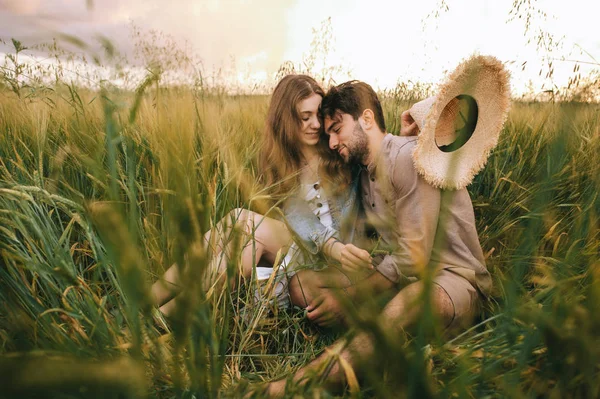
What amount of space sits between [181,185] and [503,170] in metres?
2.13

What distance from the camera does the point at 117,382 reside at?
0.30 meters

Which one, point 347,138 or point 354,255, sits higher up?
point 347,138

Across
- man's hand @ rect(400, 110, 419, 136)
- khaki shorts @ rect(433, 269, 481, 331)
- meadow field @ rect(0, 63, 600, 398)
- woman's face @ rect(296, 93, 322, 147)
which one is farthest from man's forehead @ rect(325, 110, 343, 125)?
khaki shorts @ rect(433, 269, 481, 331)

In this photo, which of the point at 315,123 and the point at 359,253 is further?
the point at 315,123

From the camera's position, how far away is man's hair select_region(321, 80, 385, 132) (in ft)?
6.66

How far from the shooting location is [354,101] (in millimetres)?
2025

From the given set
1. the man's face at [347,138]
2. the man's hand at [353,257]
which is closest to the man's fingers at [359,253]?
the man's hand at [353,257]

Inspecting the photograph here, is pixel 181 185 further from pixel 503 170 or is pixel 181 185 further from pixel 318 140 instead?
pixel 503 170

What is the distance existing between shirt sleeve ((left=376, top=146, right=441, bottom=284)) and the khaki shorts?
0.11 metres

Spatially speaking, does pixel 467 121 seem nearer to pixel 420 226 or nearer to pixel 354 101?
pixel 420 226

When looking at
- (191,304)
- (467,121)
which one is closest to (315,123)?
(467,121)

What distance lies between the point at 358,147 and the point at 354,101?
0.83 ft

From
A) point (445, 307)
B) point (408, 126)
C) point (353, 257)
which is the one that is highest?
point (408, 126)

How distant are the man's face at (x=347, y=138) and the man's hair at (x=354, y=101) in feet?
0.11
